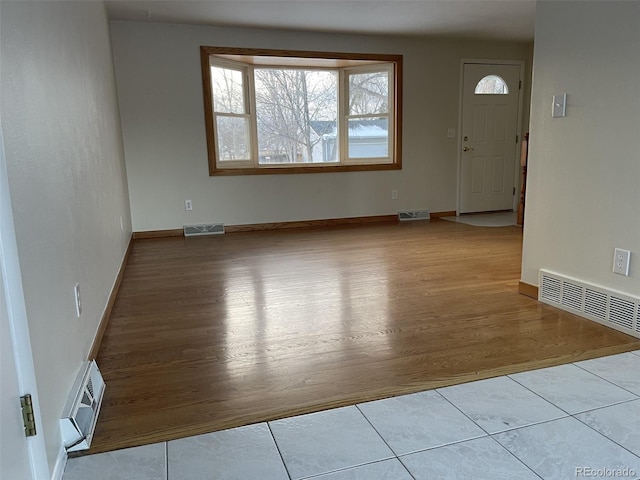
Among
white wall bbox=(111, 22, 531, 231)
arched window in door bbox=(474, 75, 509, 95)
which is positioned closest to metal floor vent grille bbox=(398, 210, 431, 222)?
white wall bbox=(111, 22, 531, 231)

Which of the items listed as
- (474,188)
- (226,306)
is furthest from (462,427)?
(474,188)

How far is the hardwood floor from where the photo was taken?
1.74 metres

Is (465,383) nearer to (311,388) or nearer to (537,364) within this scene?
(537,364)

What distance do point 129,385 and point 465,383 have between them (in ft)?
4.34

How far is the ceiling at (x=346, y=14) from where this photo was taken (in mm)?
4176

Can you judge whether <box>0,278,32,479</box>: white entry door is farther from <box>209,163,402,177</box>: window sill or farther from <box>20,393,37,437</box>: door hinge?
<box>209,163,402,177</box>: window sill

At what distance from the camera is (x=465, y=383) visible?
1826 mm

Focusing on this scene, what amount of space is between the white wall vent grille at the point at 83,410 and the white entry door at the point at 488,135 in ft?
17.6

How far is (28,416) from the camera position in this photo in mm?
1184

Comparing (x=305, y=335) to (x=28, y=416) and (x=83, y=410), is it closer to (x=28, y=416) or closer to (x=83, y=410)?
(x=83, y=410)

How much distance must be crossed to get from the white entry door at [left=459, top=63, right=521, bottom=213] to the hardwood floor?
243cm

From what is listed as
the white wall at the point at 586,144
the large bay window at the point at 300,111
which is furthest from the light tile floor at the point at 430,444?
the large bay window at the point at 300,111

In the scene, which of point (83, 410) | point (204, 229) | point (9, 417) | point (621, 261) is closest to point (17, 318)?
point (9, 417)

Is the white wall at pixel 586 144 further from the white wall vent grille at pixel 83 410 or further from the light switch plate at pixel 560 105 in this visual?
the white wall vent grille at pixel 83 410
